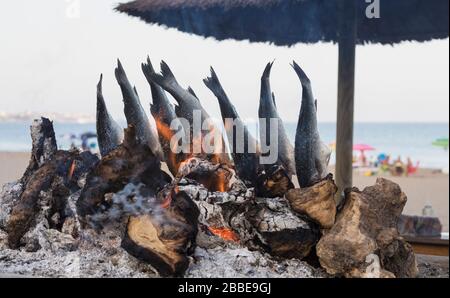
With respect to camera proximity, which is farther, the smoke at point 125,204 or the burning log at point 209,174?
the burning log at point 209,174

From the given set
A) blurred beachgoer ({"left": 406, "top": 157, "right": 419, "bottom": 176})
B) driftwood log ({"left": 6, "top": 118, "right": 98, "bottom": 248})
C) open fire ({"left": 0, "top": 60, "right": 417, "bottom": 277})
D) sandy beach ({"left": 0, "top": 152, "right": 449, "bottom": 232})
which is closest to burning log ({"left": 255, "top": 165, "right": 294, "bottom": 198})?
open fire ({"left": 0, "top": 60, "right": 417, "bottom": 277})

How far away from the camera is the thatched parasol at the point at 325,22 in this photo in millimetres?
2811

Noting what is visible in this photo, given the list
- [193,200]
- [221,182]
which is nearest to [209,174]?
[221,182]

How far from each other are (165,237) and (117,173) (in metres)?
0.46

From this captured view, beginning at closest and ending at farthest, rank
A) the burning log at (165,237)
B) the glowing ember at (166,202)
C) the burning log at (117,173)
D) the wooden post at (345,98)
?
the burning log at (165,237) < the glowing ember at (166,202) < the burning log at (117,173) < the wooden post at (345,98)

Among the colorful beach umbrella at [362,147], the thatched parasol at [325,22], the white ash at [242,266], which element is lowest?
the white ash at [242,266]

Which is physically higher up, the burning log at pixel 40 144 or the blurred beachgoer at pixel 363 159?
the burning log at pixel 40 144

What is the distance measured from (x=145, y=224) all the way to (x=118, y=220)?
0.85 ft

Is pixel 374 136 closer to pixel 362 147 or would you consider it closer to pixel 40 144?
pixel 362 147

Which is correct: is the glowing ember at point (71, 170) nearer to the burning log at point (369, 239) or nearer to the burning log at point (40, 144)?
the burning log at point (40, 144)

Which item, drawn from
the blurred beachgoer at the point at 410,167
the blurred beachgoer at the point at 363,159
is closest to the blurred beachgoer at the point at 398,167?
the blurred beachgoer at the point at 410,167

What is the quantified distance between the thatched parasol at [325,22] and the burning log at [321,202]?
26 centimetres

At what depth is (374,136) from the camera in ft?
9.87

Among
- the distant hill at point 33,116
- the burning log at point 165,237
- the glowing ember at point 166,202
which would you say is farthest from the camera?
the distant hill at point 33,116
